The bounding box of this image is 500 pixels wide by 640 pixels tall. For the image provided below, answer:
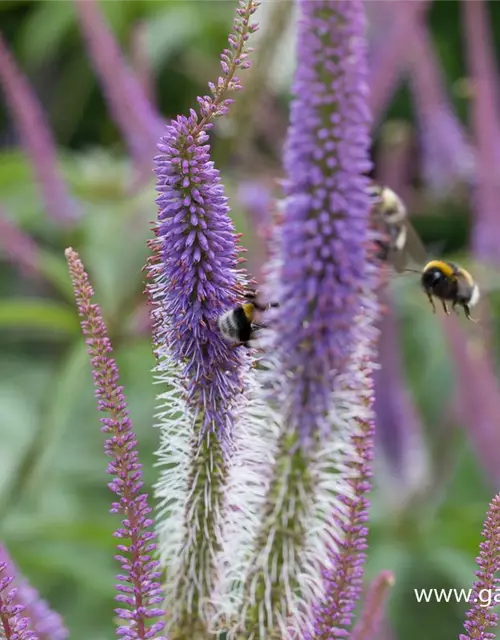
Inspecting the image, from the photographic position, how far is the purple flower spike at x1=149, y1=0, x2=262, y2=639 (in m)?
0.46

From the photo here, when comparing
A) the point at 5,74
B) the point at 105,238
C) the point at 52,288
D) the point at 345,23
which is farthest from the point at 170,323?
the point at 52,288

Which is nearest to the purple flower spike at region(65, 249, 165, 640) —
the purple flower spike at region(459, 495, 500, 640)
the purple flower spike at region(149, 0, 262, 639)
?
the purple flower spike at region(149, 0, 262, 639)

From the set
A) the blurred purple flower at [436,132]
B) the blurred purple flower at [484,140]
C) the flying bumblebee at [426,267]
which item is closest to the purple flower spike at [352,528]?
the flying bumblebee at [426,267]

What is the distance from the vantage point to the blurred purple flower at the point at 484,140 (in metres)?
1.28

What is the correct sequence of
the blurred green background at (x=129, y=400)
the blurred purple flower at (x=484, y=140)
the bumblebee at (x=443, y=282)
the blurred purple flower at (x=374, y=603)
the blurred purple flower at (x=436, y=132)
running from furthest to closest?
the blurred purple flower at (x=436, y=132)
the blurred purple flower at (x=484, y=140)
the blurred green background at (x=129, y=400)
the bumblebee at (x=443, y=282)
the blurred purple flower at (x=374, y=603)

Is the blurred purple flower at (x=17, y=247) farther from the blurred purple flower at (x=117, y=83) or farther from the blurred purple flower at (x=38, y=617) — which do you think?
the blurred purple flower at (x=38, y=617)

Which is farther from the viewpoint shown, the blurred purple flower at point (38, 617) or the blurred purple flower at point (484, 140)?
the blurred purple flower at point (484, 140)

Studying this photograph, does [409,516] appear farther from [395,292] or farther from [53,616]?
[53,616]

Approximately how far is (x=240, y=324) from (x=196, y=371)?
0.12ft

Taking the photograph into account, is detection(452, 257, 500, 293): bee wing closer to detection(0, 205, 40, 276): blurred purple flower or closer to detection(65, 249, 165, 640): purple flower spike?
detection(0, 205, 40, 276): blurred purple flower

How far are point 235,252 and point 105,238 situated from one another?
1008 millimetres

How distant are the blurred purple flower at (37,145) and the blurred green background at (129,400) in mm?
75

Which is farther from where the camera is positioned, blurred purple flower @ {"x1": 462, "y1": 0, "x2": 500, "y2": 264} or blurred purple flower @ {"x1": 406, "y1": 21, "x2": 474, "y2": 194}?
blurred purple flower @ {"x1": 406, "y1": 21, "x2": 474, "y2": 194}

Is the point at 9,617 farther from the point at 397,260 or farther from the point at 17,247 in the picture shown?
the point at 17,247
